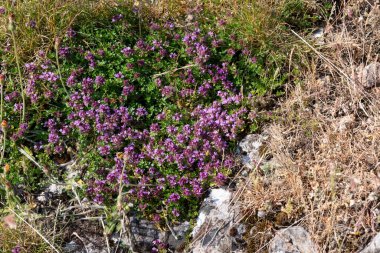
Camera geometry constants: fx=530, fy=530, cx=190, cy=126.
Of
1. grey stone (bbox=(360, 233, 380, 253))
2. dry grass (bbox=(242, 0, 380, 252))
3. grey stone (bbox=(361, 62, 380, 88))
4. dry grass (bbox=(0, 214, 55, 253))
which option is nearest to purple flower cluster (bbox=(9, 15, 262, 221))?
dry grass (bbox=(242, 0, 380, 252))

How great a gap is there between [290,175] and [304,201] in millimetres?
248

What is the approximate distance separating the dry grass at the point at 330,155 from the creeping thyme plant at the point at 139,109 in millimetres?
388

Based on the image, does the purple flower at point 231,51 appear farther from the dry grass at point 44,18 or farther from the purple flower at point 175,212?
the purple flower at point 175,212

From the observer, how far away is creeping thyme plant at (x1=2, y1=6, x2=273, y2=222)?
4324 mm

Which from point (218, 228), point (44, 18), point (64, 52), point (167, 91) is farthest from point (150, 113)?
point (44, 18)

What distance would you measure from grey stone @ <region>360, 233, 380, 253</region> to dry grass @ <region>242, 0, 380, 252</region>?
73 millimetres

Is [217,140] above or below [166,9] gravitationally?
below

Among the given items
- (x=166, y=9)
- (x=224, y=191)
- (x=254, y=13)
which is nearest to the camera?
(x=224, y=191)

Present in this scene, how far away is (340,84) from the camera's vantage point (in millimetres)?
4730

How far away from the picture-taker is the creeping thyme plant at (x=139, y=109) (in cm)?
432

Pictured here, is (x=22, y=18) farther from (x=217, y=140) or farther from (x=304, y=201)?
(x=304, y=201)

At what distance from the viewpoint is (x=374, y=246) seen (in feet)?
11.6

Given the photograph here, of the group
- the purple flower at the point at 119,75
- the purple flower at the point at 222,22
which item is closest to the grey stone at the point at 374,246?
the purple flower at the point at 222,22

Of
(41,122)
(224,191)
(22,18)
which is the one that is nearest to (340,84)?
(224,191)
